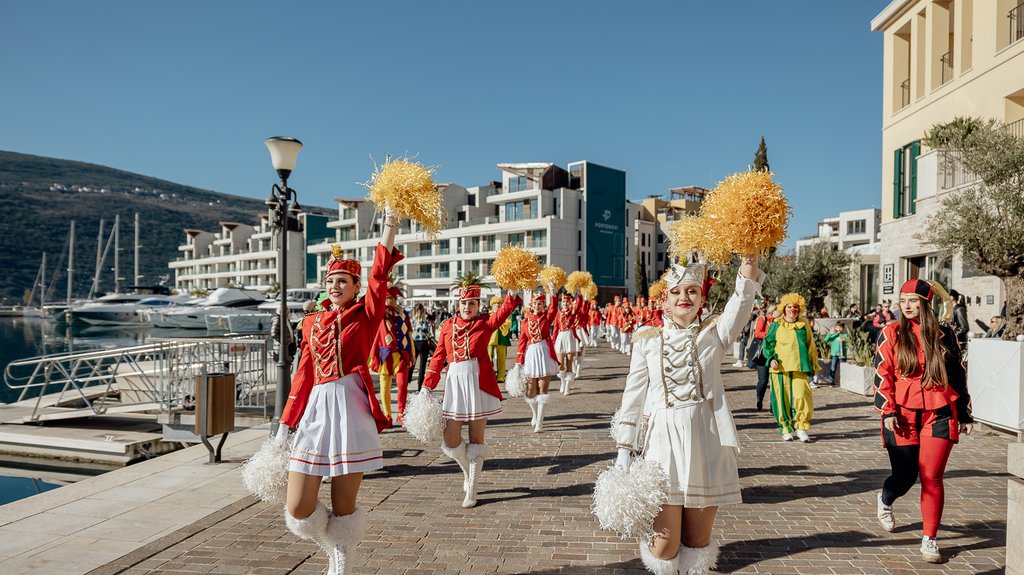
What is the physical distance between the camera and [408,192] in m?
4.30

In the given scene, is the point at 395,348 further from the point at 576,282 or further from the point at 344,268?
the point at 576,282

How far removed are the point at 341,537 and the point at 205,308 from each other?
66.9 m

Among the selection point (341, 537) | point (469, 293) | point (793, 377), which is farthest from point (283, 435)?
point (793, 377)

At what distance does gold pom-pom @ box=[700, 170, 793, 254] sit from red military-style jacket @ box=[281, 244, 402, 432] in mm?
2059

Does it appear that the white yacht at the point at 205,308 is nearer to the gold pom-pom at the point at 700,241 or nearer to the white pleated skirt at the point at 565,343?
the white pleated skirt at the point at 565,343

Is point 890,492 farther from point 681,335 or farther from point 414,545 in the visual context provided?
point 414,545

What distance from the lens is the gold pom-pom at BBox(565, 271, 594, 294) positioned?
16453 millimetres

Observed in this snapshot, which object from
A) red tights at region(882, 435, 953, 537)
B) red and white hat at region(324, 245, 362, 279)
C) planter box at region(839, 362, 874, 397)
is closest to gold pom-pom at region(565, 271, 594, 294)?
planter box at region(839, 362, 874, 397)

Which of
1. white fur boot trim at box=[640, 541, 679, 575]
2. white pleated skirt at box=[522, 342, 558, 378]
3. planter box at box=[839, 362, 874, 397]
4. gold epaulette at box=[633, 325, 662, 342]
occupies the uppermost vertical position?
gold epaulette at box=[633, 325, 662, 342]

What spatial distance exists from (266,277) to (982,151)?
96706 millimetres

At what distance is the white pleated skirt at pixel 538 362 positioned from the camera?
1022 cm

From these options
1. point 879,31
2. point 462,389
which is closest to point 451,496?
point 462,389

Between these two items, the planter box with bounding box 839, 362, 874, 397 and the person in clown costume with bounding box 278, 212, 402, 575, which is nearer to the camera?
the person in clown costume with bounding box 278, 212, 402, 575

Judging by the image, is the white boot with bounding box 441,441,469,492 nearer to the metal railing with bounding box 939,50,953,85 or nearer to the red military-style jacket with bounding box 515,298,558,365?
the red military-style jacket with bounding box 515,298,558,365
